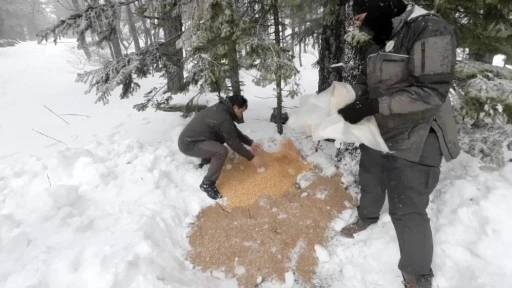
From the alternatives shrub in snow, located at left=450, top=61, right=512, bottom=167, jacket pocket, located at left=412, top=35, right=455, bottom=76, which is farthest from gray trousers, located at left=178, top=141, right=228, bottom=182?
shrub in snow, located at left=450, top=61, right=512, bottom=167

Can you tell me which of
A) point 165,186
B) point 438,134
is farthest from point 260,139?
point 438,134

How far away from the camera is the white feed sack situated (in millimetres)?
2736

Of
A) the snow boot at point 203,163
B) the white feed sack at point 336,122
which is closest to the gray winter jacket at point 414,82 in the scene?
the white feed sack at point 336,122

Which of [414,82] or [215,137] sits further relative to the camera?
[215,137]

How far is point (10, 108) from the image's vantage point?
9008mm

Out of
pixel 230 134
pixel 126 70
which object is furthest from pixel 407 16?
pixel 126 70

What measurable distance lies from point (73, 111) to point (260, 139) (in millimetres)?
5587

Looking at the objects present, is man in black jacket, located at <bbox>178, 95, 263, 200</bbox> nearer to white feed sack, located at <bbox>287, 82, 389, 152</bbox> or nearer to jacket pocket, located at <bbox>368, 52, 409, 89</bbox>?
white feed sack, located at <bbox>287, 82, 389, 152</bbox>

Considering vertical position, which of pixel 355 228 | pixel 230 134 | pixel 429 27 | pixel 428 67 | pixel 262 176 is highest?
pixel 429 27

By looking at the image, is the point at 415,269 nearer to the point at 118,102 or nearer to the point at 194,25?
the point at 194,25

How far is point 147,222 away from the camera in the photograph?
367cm

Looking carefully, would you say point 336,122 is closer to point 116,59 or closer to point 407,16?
point 407,16

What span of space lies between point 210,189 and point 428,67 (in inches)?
117

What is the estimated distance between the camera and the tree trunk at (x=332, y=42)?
14.7ft
